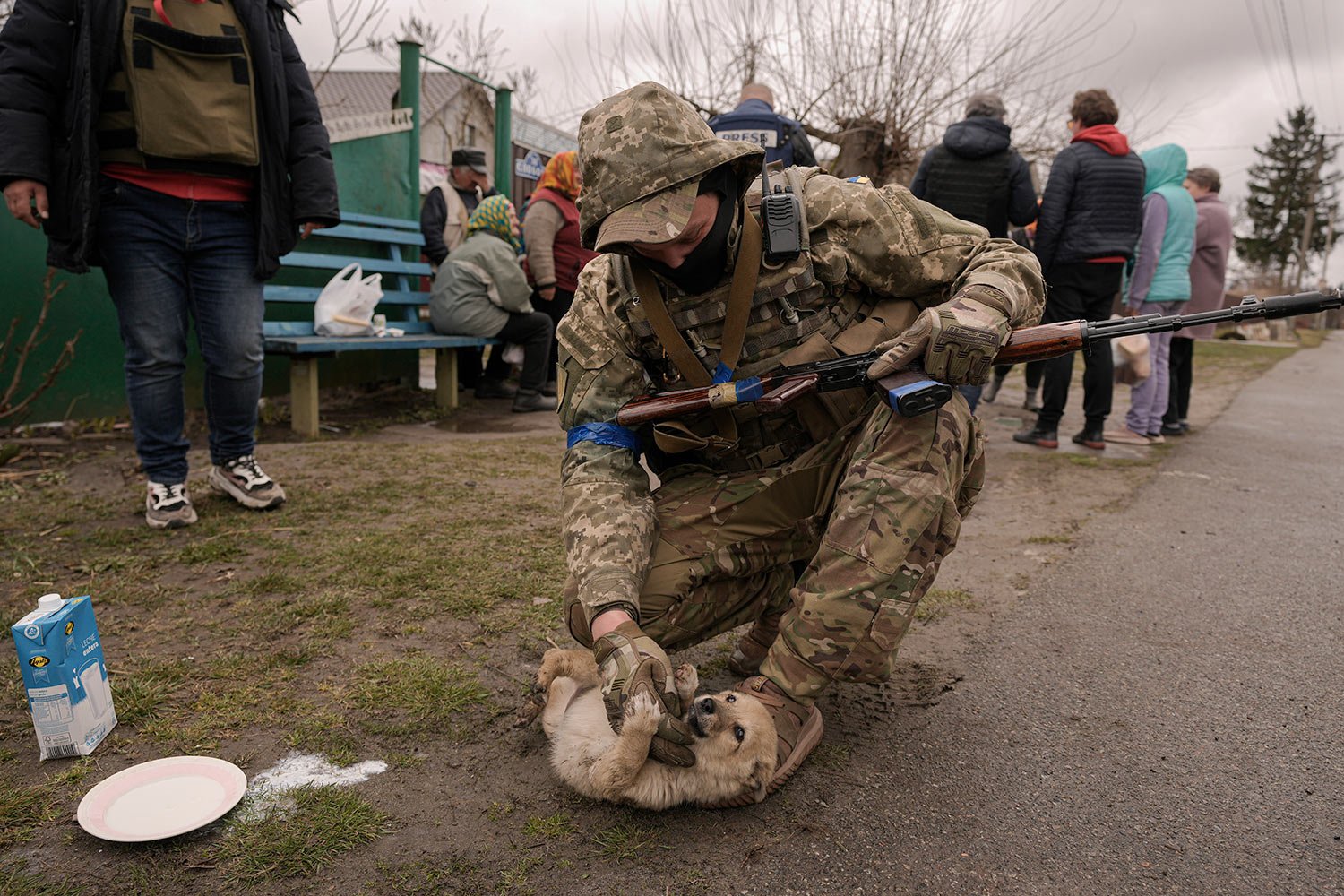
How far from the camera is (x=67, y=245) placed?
3234mm

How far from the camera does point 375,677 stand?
7.83 feet

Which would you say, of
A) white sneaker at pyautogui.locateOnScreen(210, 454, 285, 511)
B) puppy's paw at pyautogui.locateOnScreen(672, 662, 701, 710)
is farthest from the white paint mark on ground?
white sneaker at pyautogui.locateOnScreen(210, 454, 285, 511)

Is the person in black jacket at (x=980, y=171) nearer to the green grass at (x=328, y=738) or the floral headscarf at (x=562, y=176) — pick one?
the floral headscarf at (x=562, y=176)

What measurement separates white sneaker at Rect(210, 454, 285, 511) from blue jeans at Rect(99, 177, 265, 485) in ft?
0.22

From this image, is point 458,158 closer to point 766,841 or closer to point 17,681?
point 17,681

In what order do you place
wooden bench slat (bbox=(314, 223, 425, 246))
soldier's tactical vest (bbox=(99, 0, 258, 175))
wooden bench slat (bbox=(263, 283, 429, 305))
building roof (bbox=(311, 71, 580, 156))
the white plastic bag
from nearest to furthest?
soldier's tactical vest (bbox=(99, 0, 258, 175)), wooden bench slat (bbox=(263, 283, 429, 305)), the white plastic bag, wooden bench slat (bbox=(314, 223, 425, 246)), building roof (bbox=(311, 71, 580, 156))

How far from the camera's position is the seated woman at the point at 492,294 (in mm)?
6633

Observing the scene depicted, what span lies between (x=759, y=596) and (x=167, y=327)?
2.58 meters

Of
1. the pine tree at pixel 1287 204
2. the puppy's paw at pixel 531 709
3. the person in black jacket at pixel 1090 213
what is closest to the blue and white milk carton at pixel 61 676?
the puppy's paw at pixel 531 709

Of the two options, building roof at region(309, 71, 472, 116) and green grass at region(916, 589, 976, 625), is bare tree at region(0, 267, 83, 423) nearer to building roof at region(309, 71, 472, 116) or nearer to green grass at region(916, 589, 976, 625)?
green grass at region(916, 589, 976, 625)

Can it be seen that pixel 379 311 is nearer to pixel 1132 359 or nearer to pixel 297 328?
pixel 297 328

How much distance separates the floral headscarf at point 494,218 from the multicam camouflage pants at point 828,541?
4.87 m

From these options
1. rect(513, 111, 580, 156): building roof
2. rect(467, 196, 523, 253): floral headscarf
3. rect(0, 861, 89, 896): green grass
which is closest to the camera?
rect(0, 861, 89, 896): green grass

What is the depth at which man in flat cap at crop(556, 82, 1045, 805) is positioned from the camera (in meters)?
1.93
